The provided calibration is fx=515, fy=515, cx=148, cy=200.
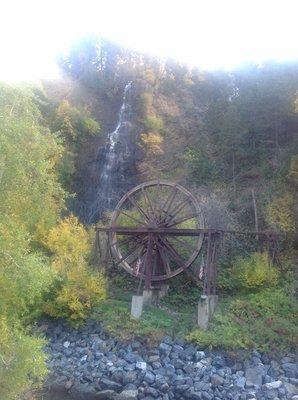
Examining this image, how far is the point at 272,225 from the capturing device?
20438 millimetres

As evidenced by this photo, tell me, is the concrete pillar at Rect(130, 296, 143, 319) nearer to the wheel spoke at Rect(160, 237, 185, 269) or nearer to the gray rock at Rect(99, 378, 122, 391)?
the wheel spoke at Rect(160, 237, 185, 269)

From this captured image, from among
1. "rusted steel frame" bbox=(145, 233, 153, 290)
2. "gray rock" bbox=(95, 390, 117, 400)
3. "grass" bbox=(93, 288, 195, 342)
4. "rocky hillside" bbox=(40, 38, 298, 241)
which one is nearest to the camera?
"gray rock" bbox=(95, 390, 117, 400)

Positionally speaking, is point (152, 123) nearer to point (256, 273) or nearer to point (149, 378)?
point (256, 273)

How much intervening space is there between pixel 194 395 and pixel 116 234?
8447mm

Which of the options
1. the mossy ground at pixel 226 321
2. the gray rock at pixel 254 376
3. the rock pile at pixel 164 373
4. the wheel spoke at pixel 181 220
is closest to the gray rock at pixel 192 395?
the rock pile at pixel 164 373

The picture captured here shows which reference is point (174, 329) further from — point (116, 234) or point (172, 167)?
point (172, 167)

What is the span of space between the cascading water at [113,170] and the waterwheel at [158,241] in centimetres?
525

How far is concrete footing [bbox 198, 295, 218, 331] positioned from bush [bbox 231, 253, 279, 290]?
6.11 feet

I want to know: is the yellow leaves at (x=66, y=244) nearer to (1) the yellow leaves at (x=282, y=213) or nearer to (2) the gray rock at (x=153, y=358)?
(2) the gray rock at (x=153, y=358)

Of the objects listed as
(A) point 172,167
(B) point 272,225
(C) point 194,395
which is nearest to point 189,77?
(A) point 172,167

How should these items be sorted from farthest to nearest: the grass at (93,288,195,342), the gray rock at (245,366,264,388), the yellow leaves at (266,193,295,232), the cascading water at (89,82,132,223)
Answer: the cascading water at (89,82,132,223) < the yellow leaves at (266,193,295,232) < the grass at (93,288,195,342) < the gray rock at (245,366,264,388)

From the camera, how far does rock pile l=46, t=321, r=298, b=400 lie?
1312 centimetres

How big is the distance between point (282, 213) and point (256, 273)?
4.12 meters

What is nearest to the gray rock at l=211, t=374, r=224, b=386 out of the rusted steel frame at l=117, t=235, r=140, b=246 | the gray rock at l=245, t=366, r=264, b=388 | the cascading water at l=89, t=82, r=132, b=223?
the gray rock at l=245, t=366, r=264, b=388
